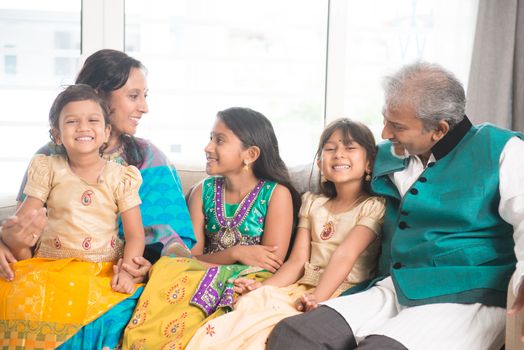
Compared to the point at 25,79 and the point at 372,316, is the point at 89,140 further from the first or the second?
the point at 25,79

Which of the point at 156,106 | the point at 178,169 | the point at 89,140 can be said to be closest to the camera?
the point at 89,140

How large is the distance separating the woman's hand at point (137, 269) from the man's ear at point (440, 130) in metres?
0.99

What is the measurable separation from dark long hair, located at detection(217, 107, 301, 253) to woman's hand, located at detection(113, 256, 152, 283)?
59cm

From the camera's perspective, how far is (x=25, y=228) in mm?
2152

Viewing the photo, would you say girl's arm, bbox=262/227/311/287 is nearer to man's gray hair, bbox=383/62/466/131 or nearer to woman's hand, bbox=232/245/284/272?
woman's hand, bbox=232/245/284/272

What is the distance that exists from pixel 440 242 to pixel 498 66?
1702 millimetres

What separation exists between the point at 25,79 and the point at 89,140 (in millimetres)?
1827

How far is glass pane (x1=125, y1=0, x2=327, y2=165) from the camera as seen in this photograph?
12.4 feet

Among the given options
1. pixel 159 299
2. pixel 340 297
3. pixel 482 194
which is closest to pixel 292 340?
pixel 340 297

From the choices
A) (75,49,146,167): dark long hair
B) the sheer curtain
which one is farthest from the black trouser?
the sheer curtain

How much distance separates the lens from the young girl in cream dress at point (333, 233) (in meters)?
2.24

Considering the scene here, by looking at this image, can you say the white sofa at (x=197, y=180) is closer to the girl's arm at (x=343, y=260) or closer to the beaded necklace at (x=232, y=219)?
the beaded necklace at (x=232, y=219)

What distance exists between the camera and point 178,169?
296cm

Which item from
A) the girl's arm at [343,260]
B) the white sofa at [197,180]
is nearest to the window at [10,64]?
the white sofa at [197,180]
